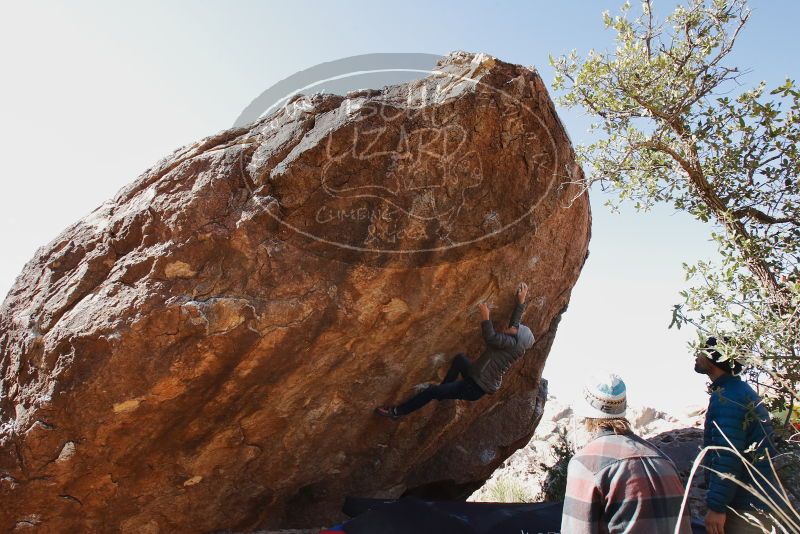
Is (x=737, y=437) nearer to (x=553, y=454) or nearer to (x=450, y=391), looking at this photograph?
(x=450, y=391)

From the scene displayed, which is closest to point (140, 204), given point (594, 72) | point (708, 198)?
point (594, 72)

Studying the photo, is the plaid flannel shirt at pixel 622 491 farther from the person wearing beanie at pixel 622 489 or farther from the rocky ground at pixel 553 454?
the rocky ground at pixel 553 454

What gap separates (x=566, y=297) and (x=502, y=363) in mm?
1932

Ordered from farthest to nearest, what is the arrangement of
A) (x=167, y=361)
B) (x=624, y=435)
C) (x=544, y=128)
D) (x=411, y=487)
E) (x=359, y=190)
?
(x=411, y=487) < (x=544, y=128) < (x=359, y=190) < (x=167, y=361) < (x=624, y=435)

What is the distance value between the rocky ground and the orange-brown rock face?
231cm

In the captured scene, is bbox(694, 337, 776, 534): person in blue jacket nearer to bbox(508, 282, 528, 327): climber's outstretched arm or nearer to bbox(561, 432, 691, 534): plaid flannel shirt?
bbox(561, 432, 691, 534): plaid flannel shirt

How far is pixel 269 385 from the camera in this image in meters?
5.55

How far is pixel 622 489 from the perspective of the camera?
9.12 ft

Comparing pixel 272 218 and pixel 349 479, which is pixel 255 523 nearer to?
pixel 349 479

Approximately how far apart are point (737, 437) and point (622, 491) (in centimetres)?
216

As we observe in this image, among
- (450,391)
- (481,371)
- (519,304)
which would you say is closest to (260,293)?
(450,391)

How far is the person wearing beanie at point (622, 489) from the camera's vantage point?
9.02ft

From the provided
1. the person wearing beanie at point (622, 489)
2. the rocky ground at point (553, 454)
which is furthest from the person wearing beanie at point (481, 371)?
the person wearing beanie at point (622, 489)

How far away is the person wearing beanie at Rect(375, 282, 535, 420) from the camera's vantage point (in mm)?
6410
